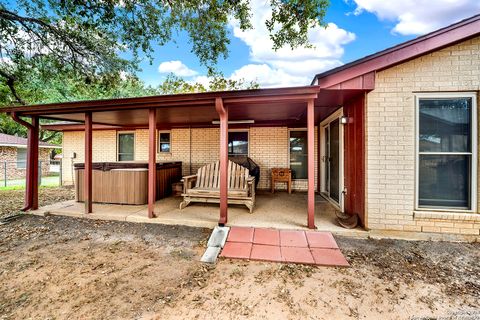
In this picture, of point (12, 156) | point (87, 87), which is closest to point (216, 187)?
point (87, 87)

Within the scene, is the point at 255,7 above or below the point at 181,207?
above

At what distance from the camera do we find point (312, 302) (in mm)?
2076

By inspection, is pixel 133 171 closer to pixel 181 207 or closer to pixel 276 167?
pixel 181 207

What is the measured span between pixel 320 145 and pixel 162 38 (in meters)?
5.79

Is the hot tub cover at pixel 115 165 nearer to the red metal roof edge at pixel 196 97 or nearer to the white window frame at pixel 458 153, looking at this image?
the red metal roof edge at pixel 196 97

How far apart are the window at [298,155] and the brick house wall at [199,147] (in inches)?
7.8

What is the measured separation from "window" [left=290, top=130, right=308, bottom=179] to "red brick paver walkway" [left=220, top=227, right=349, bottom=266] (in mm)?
4123

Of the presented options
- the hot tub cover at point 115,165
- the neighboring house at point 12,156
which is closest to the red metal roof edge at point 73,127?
the hot tub cover at point 115,165

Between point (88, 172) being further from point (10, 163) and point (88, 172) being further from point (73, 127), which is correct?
point (10, 163)

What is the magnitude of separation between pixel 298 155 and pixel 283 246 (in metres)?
4.82

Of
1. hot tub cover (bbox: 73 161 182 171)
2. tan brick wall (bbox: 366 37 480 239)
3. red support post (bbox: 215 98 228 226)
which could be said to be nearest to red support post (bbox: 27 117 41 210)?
hot tub cover (bbox: 73 161 182 171)

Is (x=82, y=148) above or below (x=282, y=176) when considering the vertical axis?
above

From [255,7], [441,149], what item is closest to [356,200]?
[441,149]

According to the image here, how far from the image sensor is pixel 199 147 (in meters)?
8.02
